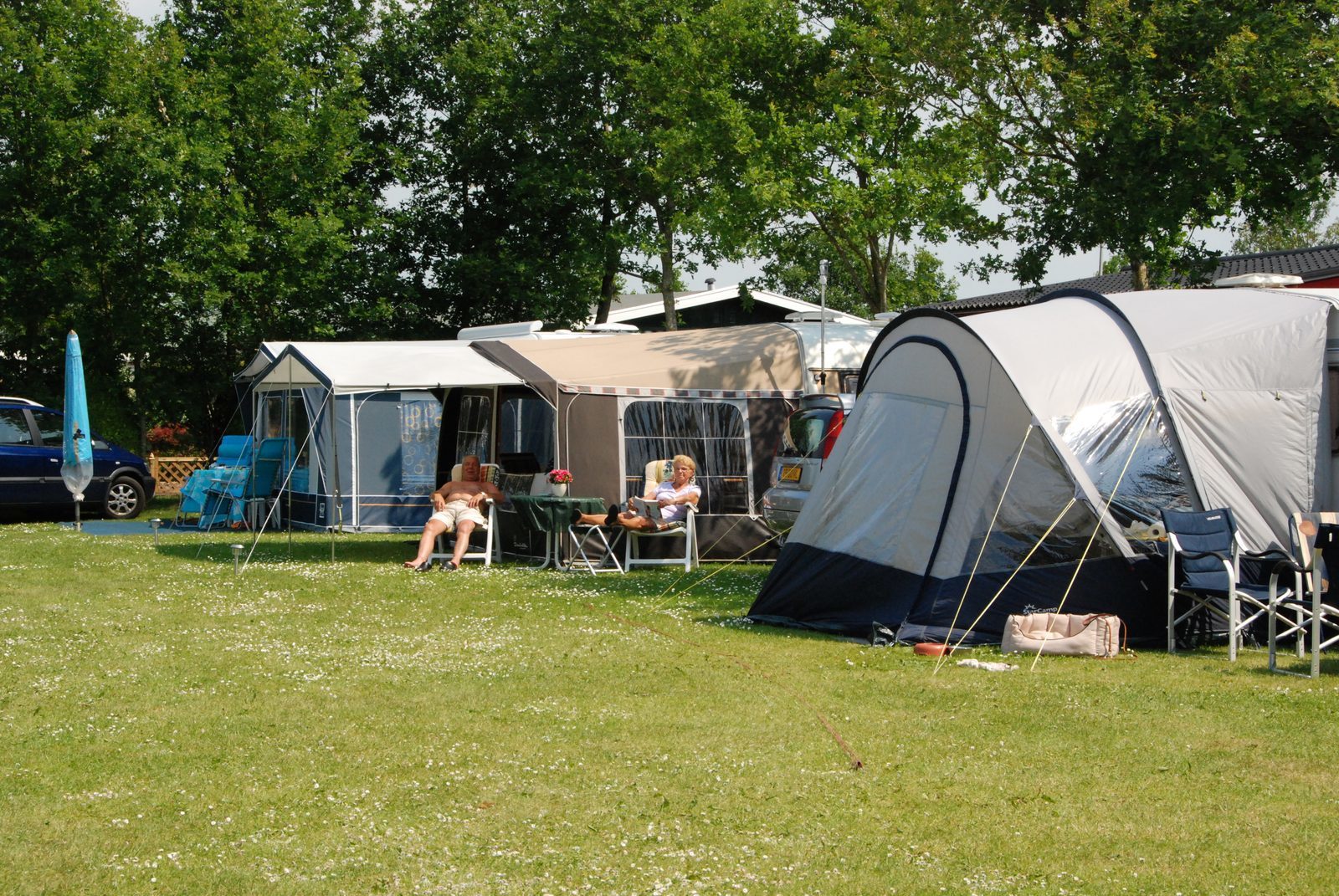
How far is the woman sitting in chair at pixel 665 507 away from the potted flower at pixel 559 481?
0.43 metres

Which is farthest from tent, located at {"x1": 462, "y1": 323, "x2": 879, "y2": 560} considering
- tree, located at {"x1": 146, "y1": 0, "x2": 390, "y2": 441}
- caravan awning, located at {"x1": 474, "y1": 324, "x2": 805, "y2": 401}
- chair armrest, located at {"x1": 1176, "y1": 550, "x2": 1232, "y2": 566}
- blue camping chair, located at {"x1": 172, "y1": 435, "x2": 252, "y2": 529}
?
tree, located at {"x1": 146, "y1": 0, "x2": 390, "y2": 441}

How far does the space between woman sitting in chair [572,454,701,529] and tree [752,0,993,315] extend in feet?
20.1

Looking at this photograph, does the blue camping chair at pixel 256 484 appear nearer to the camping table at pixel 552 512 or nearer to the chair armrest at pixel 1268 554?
the camping table at pixel 552 512

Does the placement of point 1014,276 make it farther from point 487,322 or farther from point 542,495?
point 487,322

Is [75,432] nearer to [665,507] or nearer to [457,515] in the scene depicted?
[457,515]

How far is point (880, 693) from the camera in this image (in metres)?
6.98

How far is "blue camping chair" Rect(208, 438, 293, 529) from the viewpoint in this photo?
59.3ft

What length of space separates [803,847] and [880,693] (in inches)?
98.1

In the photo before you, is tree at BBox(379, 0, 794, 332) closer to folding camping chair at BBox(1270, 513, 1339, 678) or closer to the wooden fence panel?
the wooden fence panel

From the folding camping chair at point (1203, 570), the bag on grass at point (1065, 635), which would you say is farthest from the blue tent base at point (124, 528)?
the folding camping chair at point (1203, 570)

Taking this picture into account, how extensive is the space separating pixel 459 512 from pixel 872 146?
860 centimetres

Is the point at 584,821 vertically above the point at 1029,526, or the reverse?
the point at 1029,526

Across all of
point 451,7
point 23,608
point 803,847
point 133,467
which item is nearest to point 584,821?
point 803,847

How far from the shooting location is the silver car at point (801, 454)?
1330 cm
